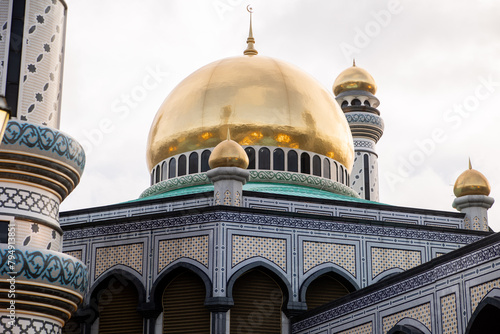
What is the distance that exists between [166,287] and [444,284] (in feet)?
17.4

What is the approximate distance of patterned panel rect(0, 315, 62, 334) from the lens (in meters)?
8.61

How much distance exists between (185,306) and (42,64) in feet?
17.1

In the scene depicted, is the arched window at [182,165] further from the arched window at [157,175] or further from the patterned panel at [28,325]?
the patterned panel at [28,325]

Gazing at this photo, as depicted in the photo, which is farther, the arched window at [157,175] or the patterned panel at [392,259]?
the arched window at [157,175]

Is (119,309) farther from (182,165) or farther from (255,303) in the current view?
(182,165)

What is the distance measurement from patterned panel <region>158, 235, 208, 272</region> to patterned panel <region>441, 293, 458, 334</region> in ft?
14.7

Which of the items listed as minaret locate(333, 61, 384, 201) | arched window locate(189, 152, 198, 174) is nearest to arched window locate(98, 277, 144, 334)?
arched window locate(189, 152, 198, 174)

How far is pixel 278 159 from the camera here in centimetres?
1694

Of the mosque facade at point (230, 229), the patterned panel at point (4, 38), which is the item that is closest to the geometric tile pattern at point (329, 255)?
the mosque facade at point (230, 229)

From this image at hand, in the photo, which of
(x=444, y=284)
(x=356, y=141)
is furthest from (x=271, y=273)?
(x=356, y=141)

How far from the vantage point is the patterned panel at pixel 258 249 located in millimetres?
13473

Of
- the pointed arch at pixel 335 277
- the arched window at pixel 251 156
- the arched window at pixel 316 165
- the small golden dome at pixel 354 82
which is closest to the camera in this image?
the pointed arch at pixel 335 277

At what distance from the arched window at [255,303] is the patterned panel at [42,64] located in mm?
4836

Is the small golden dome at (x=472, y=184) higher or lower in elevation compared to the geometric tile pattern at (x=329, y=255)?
higher
